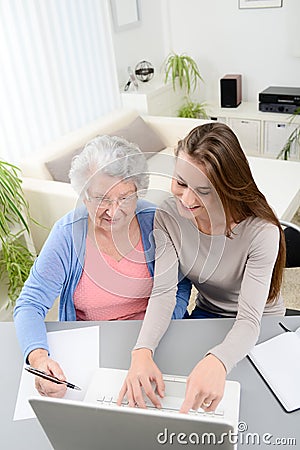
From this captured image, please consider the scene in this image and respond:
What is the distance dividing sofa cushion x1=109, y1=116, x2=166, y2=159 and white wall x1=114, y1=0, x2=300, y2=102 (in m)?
0.71

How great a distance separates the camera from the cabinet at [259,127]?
11.7 ft

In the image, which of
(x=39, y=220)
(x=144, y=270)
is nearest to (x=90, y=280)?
(x=144, y=270)

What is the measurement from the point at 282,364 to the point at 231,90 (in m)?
3.12

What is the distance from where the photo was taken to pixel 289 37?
11.7 feet

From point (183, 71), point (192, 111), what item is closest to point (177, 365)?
point (192, 111)


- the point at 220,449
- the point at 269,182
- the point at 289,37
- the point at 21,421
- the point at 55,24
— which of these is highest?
the point at 55,24

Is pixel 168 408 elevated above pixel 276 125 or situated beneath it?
elevated above

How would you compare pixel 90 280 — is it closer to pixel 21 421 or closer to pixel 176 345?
pixel 176 345

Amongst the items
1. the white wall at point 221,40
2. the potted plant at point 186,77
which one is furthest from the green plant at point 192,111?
the white wall at point 221,40

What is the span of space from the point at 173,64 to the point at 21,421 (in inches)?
131

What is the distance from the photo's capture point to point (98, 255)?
4.02 feet

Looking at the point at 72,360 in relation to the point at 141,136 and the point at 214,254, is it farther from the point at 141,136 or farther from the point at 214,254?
the point at 141,136

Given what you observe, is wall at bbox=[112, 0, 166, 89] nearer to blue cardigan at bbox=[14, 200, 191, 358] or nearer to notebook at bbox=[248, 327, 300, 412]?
blue cardigan at bbox=[14, 200, 191, 358]

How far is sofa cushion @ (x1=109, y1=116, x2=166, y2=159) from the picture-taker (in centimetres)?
305
